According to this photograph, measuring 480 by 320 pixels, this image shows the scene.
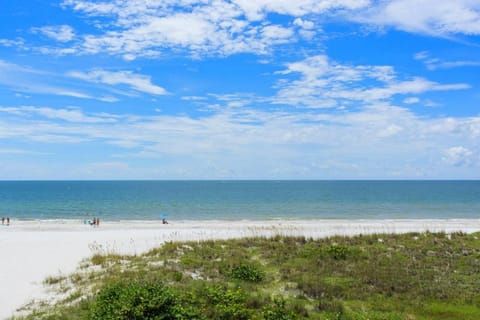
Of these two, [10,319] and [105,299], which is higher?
[105,299]

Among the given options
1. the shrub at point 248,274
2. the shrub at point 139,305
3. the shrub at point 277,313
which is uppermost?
the shrub at point 139,305

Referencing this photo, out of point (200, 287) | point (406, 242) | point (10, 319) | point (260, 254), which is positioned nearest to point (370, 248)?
point (406, 242)

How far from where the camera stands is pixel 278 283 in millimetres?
13406

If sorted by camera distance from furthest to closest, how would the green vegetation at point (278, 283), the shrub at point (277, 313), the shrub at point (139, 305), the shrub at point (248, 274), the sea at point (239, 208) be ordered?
the sea at point (239, 208) < the shrub at point (248, 274) < the green vegetation at point (278, 283) < the shrub at point (277, 313) < the shrub at point (139, 305)

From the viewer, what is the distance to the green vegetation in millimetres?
9828

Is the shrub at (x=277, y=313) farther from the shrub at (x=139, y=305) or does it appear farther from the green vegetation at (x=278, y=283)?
the shrub at (x=139, y=305)

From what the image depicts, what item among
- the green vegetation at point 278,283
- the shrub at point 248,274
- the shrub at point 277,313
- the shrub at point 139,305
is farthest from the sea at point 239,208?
the shrub at point 139,305

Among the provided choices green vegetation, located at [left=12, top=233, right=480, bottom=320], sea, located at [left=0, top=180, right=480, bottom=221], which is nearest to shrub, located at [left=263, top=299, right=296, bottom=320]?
green vegetation, located at [left=12, top=233, right=480, bottom=320]

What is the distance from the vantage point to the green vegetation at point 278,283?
983cm

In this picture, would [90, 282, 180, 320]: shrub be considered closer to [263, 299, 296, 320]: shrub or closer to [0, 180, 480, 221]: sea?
[263, 299, 296, 320]: shrub

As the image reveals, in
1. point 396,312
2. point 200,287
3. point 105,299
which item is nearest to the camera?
point 105,299

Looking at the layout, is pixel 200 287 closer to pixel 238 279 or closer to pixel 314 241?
pixel 238 279

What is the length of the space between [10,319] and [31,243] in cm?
1763

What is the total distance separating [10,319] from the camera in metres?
10.6
